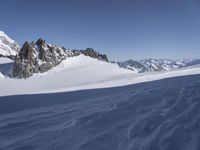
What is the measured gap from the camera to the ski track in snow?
4.21m

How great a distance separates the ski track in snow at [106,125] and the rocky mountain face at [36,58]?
11.5m

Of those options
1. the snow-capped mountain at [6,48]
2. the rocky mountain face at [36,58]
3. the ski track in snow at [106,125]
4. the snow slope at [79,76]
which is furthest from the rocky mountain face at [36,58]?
the snow-capped mountain at [6,48]

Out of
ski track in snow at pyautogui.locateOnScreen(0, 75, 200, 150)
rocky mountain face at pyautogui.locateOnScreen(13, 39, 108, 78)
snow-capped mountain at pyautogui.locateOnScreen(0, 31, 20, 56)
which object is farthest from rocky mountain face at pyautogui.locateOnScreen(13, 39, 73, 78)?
snow-capped mountain at pyautogui.locateOnScreen(0, 31, 20, 56)

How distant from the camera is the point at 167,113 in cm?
607

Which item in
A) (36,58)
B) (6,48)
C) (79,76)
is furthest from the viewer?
(6,48)

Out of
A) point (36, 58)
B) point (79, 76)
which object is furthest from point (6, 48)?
point (79, 76)

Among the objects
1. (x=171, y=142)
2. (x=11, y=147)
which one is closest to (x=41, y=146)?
(x=11, y=147)

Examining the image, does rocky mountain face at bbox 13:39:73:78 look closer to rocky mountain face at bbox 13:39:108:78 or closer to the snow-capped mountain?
rocky mountain face at bbox 13:39:108:78

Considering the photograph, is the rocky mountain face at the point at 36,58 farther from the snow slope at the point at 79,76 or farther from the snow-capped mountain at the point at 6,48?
the snow-capped mountain at the point at 6,48

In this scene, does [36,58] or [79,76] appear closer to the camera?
[79,76]

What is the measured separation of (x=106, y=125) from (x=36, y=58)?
16.9 meters

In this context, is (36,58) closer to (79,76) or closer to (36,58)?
(36,58)

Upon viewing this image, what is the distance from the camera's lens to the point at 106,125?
209 inches

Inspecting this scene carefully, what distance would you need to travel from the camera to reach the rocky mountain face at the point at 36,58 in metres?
A: 19.3
